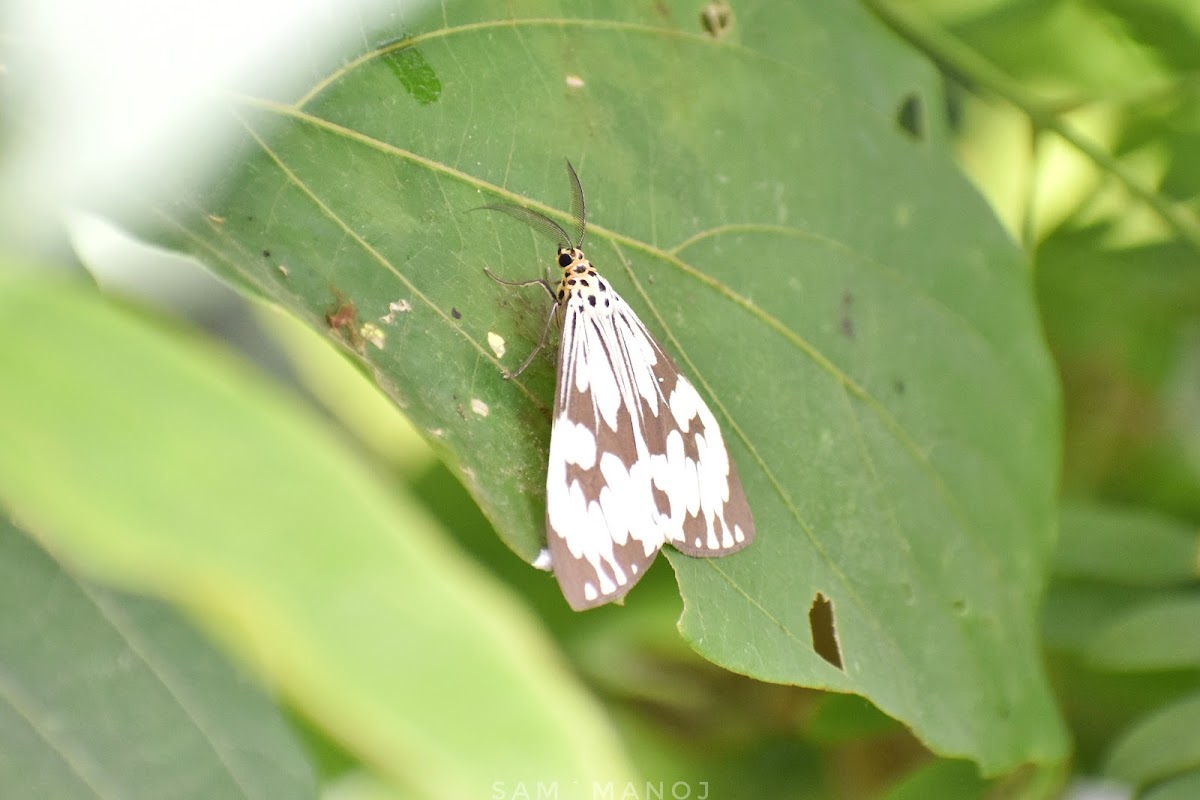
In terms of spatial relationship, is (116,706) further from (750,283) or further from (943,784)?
(943,784)

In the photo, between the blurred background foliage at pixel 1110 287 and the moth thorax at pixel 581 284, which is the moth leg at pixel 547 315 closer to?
the moth thorax at pixel 581 284

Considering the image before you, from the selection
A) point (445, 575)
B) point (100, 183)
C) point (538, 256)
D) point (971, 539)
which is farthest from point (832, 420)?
point (445, 575)

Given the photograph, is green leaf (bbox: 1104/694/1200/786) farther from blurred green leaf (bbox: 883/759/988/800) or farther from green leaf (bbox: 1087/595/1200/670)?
blurred green leaf (bbox: 883/759/988/800)

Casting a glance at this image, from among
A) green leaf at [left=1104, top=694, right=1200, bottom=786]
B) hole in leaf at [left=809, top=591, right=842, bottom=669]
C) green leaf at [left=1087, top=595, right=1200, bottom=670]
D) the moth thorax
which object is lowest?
green leaf at [left=1104, top=694, right=1200, bottom=786]

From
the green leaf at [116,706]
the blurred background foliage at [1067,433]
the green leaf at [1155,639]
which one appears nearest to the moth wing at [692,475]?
the green leaf at [116,706]

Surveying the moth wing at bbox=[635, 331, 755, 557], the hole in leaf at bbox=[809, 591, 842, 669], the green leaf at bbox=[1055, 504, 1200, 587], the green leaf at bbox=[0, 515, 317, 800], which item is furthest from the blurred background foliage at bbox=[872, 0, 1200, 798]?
the green leaf at bbox=[0, 515, 317, 800]

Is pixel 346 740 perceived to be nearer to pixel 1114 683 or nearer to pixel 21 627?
pixel 21 627
